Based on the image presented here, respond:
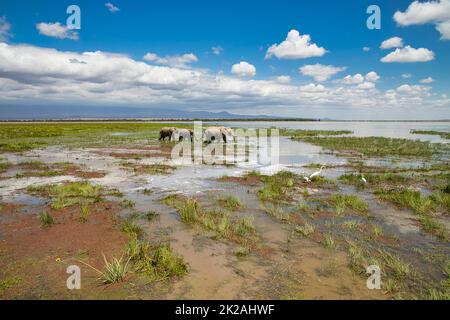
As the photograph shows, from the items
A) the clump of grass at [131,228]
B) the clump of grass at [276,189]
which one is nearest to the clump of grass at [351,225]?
the clump of grass at [276,189]

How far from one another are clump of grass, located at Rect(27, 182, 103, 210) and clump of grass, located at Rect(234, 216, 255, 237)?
5256mm

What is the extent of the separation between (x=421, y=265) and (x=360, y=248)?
1.14 metres

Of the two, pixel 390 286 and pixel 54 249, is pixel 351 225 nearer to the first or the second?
pixel 390 286

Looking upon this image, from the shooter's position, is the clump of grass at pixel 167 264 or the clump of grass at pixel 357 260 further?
the clump of grass at pixel 357 260

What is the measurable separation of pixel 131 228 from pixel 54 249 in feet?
5.62

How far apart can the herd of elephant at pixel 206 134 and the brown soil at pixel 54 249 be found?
87.8 ft

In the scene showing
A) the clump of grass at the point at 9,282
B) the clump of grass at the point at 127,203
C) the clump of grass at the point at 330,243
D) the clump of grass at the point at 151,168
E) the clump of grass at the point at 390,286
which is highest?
the clump of grass at the point at 151,168

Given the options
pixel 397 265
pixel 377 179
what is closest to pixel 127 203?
pixel 397 265

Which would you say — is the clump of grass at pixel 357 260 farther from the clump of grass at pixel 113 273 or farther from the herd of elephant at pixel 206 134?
the herd of elephant at pixel 206 134

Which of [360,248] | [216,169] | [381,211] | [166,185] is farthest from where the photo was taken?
[216,169]

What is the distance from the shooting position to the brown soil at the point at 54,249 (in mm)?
5207
